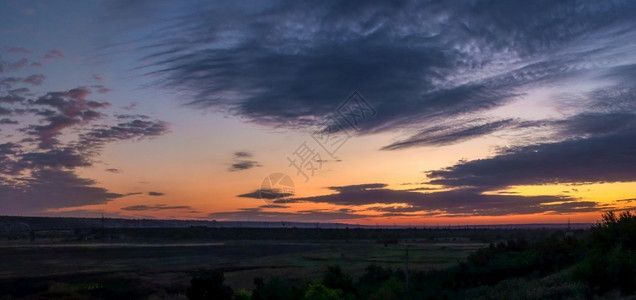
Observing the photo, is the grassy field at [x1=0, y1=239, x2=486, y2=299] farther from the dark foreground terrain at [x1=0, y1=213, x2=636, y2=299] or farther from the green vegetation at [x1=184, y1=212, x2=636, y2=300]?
the green vegetation at [x1=184, y1=212, x2=636, y2=300]

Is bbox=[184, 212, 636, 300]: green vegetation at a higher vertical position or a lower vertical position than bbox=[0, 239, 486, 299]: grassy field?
higher

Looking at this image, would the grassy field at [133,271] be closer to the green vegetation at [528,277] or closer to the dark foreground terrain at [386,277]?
the dark foreground terrain at [386,277]

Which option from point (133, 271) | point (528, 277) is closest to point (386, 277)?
point (528, 277)

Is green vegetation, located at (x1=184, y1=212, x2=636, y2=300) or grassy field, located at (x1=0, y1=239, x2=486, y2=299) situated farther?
grassy field, located at (x1=0, y1=239, x2=486, y2=299)

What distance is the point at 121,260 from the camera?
60312mm

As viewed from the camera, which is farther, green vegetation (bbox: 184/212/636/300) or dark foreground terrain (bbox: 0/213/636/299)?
dark foreground terrain (bbox: 0/213/636/299)

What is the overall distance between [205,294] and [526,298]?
12314mm

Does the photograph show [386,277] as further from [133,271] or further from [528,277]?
[133,271]

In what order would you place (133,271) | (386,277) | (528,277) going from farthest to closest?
(133,271), (386,277), (528,277)

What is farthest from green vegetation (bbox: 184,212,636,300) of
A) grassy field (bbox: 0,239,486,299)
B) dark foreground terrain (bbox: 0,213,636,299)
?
grassy field (bbox: 0,239,486,299)

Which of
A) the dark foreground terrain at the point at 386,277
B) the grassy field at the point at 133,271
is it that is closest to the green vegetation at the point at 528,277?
the dark foreground terrain at the point at 386,277

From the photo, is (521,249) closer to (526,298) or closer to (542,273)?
(542,273)

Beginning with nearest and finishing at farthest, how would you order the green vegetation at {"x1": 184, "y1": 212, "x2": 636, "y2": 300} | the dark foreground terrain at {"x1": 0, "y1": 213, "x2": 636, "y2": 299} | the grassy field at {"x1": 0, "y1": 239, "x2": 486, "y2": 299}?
the green vegetation at {"x1": 184, "y1": 212, "x2": 636, "y2": 300}, the dark foreground terrain at {"x1": 0, "y1": 213, "x2": 636, "y2": 299}, the grassy field at {"x1": 0, "y1": 239, "x2": 486, "y2": 299}

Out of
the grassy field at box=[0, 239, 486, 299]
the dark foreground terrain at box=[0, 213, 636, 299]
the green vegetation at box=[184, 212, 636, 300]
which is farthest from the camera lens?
the grassy field at box=[0, 239, 486, 299]
